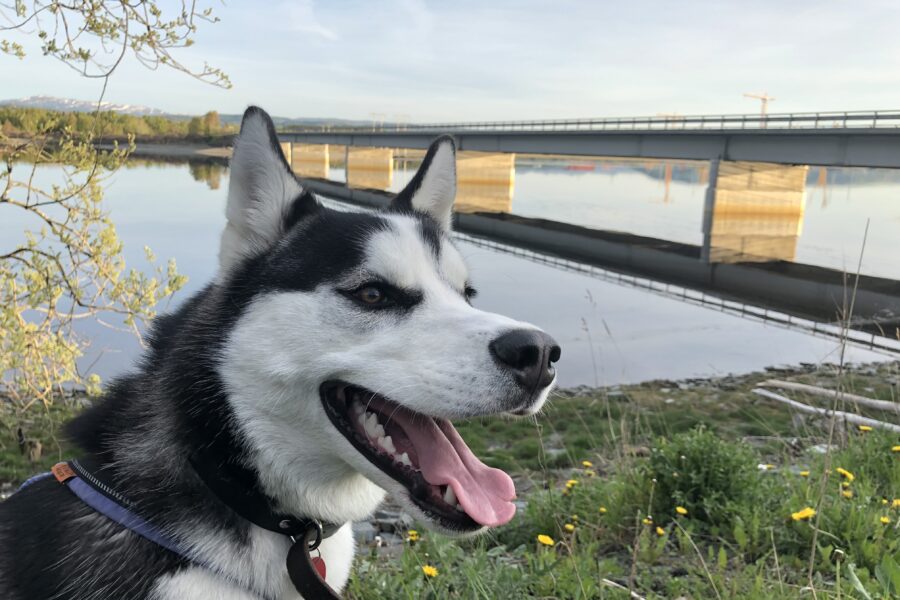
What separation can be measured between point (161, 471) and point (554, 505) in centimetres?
316

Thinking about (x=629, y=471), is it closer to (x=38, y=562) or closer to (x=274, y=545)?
(x=274, y=545)

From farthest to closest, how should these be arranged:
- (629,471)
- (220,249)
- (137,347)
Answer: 1. (137,347)
2. (629,471)
3. (220,249)

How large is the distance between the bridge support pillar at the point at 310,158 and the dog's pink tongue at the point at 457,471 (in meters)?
86.0

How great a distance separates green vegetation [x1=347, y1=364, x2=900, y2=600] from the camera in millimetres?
3318

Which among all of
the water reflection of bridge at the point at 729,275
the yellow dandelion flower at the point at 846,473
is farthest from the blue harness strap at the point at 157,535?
the water reflection of bridge at the point at 729,275

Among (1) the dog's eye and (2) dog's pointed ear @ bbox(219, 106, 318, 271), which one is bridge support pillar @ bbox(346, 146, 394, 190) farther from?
(1) the dog's eye

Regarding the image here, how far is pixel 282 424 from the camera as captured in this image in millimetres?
2270

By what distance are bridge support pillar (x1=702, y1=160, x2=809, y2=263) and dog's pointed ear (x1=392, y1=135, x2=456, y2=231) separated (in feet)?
102

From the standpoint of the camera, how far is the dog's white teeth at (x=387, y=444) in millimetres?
2266

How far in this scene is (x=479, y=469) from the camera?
92.5 inches

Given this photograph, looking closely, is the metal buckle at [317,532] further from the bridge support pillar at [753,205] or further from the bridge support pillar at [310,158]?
the bridge support pillar at [310,158]

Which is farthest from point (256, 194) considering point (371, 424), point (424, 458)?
point (424, 458)

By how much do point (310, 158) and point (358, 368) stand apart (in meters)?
93.6

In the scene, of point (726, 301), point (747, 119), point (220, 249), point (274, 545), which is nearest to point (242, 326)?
point (220, 249)
